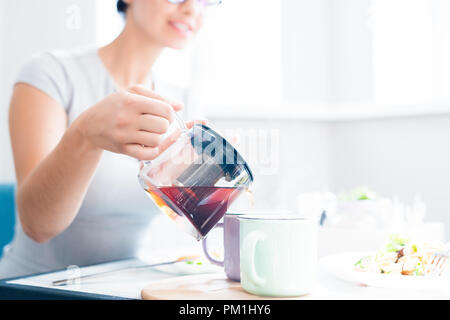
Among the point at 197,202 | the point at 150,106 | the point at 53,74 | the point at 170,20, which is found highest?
the point at 170,20

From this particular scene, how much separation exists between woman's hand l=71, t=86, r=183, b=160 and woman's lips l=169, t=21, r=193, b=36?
1.64 feet

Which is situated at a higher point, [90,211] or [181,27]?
[181,27]

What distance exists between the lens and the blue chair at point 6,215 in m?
1.42

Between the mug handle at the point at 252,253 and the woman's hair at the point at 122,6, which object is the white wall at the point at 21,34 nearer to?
the woman's hair at the point at 122,6

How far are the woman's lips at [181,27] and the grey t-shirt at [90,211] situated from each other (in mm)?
228

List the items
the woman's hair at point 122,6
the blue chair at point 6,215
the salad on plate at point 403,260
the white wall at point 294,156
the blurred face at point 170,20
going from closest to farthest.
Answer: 1. the salad on plate at point 403,260
2. the blurred face at point 170,20
3. the woman's hair at point 122,6
4. the blue chair at point 6,215
5. the white wall at point 294,156

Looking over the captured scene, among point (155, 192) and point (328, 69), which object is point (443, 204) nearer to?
point (328, 69)

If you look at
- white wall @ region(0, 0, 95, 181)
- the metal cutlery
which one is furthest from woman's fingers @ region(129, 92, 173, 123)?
white wall @ region(0, 0, 95, 181)

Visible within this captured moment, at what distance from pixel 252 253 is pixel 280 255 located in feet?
0.11

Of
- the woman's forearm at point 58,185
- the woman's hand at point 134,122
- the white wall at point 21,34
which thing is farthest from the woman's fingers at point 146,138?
the white wall at point 21,34

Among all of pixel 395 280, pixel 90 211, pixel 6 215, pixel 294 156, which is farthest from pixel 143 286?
pixel 294 156

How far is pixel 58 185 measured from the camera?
796 millimetres

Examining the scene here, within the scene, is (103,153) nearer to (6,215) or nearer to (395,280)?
(395,280)

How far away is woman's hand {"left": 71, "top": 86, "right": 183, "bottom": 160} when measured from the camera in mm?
601
